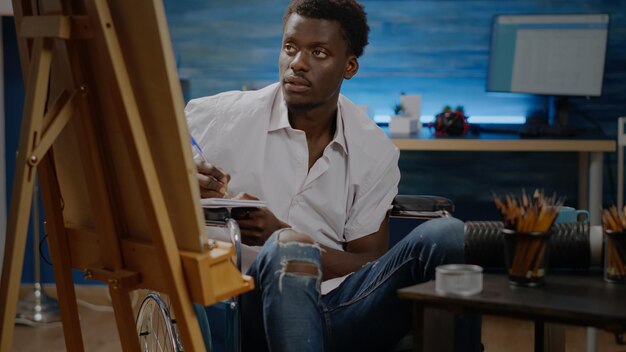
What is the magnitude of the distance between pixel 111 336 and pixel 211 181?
65.1 inches

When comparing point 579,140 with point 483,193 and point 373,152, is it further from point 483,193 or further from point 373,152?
point 373,152

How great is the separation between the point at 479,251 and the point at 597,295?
0.27 meters

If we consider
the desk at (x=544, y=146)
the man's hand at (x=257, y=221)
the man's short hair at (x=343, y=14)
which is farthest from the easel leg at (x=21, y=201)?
the desk at (x=544, y=146)

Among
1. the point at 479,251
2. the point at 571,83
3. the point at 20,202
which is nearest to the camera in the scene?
the point at 20,202

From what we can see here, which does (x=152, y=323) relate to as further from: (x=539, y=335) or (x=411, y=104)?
(x=411, y=104)

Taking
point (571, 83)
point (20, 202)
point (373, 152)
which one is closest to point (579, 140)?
point (571, 83)

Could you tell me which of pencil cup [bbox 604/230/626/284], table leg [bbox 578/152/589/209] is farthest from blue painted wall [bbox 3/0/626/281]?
pencil cup [bbox 604/230/626/284]

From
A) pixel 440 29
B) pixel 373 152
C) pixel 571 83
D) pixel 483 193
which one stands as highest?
pixel 440 29

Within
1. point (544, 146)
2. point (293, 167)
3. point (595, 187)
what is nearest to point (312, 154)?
point (293, 167)

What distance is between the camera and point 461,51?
4.18 m

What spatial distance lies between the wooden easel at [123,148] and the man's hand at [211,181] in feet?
1.61

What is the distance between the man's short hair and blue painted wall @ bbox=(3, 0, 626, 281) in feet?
5.97

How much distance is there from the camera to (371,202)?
230 centimetres

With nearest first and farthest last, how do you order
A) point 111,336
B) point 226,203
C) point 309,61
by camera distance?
point 226,203
point 309,61
point 111,336
